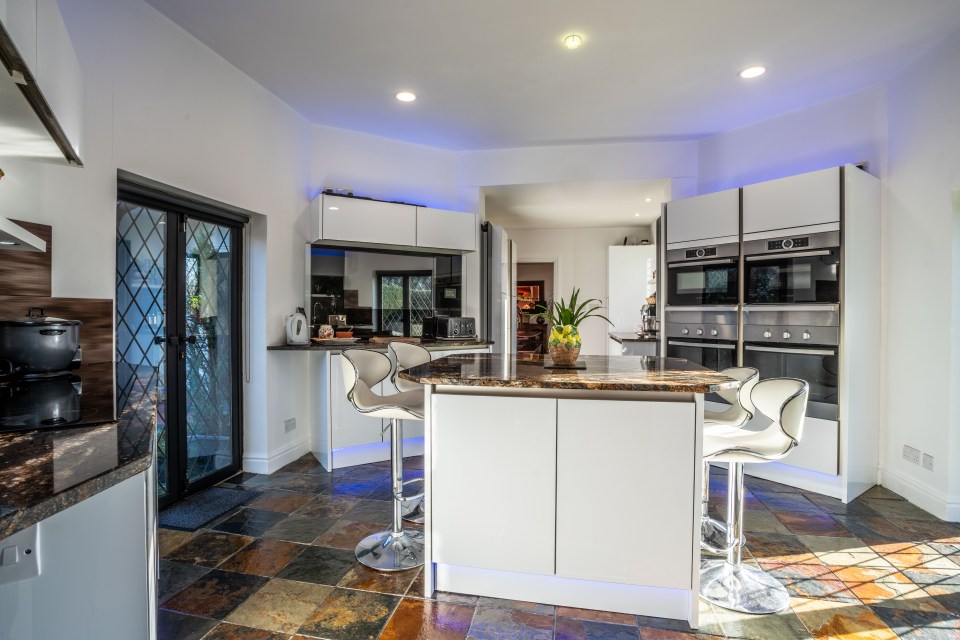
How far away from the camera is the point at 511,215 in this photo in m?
6.80

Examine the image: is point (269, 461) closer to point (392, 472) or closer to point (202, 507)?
point (202, 507)

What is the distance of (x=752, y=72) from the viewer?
3.19 meters

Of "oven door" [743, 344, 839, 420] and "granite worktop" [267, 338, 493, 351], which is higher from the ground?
"granite worktop" [267, 338, 493, 351]

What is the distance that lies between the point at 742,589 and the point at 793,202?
8.37 feet

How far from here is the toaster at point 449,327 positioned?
4.45 m

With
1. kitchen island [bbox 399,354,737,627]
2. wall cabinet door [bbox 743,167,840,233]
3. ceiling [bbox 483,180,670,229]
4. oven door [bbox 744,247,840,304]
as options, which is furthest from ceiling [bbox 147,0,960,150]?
kitchen island [bbox 399,354,737,627]

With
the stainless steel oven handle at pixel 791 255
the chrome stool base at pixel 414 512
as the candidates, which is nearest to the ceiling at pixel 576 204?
the stainless steel oven handle at pixel 791 255

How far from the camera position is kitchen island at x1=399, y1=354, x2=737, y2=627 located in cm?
182

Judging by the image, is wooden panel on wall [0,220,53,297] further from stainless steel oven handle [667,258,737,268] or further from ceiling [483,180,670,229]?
stainless steel oven handle [667,258,737,268]

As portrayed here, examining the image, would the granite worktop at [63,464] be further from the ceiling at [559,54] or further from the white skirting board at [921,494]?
the white skirting board at [921,494]

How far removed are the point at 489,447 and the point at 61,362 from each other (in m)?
1.59

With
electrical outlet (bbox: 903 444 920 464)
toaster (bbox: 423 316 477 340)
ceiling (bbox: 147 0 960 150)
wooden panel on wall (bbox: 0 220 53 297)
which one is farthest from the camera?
toaster (bbox: 423 316 477 340)

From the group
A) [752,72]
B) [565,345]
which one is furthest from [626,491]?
[752,72]

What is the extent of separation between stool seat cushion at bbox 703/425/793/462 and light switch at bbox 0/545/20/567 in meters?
1.96
